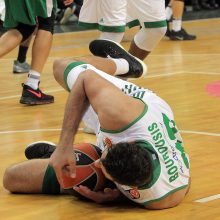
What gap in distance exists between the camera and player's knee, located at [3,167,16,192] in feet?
12.6

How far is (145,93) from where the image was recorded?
12.4 feet

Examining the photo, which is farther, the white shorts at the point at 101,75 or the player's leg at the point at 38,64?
the player's leg at the point at 38,64

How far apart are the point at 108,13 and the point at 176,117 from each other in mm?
954

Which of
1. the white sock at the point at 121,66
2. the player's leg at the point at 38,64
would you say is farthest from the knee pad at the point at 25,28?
the white sock at the point at 121,66

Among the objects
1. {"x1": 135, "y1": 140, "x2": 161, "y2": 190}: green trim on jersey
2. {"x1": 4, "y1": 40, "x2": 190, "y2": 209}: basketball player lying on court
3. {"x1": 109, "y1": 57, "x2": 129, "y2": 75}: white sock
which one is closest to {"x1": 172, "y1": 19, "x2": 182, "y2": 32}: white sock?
{"x1": 109, "y1": 57, "x2": 129, "y2": 75}: white sock

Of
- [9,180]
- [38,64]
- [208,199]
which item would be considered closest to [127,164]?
[208,199]

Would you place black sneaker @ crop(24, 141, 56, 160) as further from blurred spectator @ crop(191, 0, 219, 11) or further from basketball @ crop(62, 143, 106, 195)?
blurred spectator @ crop(191, 0, 219, 11)

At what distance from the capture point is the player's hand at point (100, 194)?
3594 mm

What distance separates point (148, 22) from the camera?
598 cm

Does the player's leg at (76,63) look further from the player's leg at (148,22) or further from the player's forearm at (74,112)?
the player's leg at (148,22)

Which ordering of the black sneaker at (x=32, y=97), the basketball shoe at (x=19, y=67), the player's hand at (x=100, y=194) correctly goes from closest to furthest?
the player's hand at (x=100, y=194)
the black sneaker at (x=32, y=97)
the basketball shoe at (x=19, y=67)

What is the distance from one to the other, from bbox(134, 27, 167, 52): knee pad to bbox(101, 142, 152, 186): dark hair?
9.17 feet

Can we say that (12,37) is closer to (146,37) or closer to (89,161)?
(146,37)

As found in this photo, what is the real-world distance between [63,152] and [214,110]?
100 inches
